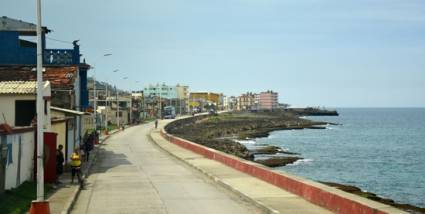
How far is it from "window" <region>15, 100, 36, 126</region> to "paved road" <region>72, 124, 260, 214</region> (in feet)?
12.2

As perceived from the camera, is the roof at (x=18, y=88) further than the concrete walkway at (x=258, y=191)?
Yes

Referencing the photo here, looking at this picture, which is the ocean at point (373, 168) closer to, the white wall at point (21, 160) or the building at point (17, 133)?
the building at point (17, 133)

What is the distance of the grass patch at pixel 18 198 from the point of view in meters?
16.1

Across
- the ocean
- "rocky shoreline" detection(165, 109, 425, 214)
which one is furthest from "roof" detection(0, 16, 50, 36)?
the ocean

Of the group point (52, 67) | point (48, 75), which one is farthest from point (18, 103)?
point (52, 67)

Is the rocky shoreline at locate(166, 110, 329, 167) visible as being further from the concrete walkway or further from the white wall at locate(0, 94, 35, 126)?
the white wall at locate(0, 94, 35, 126)

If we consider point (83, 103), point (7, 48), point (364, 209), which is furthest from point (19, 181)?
point (83, 103)

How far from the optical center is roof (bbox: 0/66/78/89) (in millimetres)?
33312

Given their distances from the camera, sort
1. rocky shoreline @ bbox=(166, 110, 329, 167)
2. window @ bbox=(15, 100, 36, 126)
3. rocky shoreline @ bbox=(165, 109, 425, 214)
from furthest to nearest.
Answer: rocky shoreline @ bbox=(166, 110, 329, 167)
rocky shoreline @ bbox=(165, 109, 425, 214)
window @ bbox=(15, 100, 36, 126)

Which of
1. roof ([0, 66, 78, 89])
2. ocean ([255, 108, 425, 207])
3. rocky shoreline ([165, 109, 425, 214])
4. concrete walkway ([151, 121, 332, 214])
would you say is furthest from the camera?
ocean ([255, 108, 425, 207])

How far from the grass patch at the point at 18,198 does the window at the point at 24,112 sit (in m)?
5.53

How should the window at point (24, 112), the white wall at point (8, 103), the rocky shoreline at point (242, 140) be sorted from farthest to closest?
the rocky shoreline at point (242, 140) < the window at point (24, 112) < the white wall at point (8, 103)

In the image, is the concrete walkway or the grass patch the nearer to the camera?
the grass patch

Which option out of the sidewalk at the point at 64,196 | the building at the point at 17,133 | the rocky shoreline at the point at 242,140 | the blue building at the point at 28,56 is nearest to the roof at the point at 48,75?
the blue building at the point at 28,56
